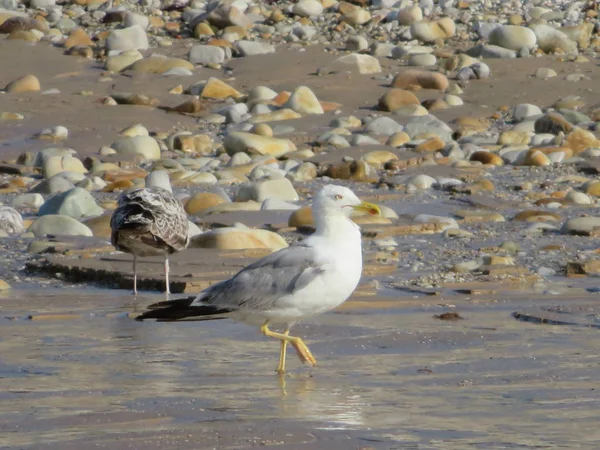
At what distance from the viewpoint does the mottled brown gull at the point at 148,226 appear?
27.6 feet

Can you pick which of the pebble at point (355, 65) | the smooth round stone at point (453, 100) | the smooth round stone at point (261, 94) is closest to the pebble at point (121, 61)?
the smooth round stone at point (261, 94)

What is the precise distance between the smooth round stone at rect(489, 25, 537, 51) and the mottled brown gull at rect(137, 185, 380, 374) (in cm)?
1270

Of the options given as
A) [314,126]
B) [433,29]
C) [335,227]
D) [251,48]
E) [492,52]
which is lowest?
[314,126]

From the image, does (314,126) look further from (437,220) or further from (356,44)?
(437,220)

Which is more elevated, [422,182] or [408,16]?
[408,16]

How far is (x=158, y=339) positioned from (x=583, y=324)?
2.28 metres

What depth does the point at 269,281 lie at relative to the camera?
19.7 feet

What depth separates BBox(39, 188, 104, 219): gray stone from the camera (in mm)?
11156

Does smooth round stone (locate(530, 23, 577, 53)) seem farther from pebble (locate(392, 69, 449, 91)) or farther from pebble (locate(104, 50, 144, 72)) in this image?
pebble (locate(104, 50, 144, 72))

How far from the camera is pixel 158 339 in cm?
668

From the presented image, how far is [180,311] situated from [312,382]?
77 cm

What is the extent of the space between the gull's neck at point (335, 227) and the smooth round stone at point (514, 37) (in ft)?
42.0

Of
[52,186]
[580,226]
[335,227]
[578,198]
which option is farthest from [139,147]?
[335,227]

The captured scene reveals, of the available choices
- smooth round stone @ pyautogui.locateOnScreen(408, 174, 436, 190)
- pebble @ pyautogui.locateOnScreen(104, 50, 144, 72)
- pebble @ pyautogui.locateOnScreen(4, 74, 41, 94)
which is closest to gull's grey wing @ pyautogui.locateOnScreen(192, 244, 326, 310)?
smooth round stone @ pyautogui.locateOnScreen(408, 174, 436, 190)
